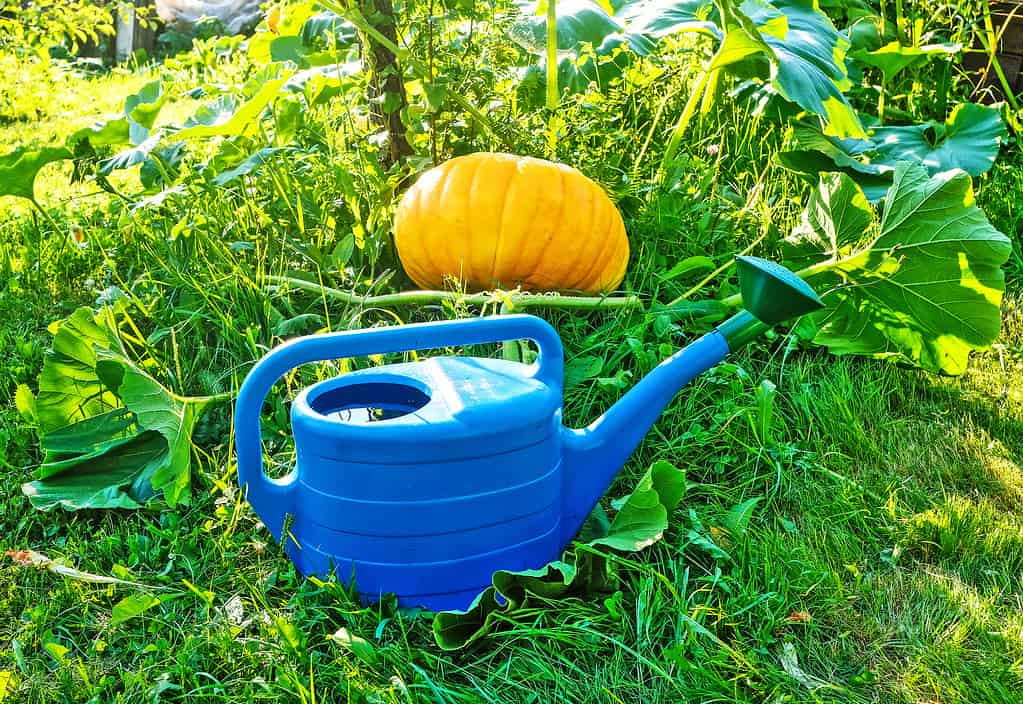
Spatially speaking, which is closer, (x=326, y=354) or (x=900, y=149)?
(x=326, y=354)

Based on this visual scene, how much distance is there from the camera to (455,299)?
1.90m

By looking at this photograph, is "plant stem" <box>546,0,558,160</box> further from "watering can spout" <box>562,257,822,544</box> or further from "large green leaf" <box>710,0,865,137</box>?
"watering can spout" <box>562,257,822,544</box>

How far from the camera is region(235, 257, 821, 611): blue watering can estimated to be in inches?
51.8

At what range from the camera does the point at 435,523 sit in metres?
1.34

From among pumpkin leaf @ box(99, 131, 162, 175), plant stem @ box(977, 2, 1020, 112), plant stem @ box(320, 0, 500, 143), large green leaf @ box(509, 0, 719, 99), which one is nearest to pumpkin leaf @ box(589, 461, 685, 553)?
large green leaf @ box(509, 0, 719, 99)

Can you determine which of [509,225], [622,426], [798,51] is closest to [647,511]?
[622,426]

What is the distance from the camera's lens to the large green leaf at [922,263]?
1.83 metres

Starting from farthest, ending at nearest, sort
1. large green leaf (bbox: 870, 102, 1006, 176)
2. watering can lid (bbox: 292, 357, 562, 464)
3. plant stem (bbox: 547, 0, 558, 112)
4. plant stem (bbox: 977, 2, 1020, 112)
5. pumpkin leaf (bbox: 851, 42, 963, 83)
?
plant stem (bbox: 977, 2, 1020, 112), pumpkin leaf (bbox: 851, 42, 963, 83), large green leaf (bbox: 870, 102, 1006, 176), plant stem (bbox: 547, 0, 558, 112), watering can lid (bbox: 292, 357, 562, 464)

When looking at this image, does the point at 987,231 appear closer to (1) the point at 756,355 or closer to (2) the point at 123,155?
(1) the point at 756,355

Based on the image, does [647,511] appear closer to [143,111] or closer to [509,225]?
[509,225]

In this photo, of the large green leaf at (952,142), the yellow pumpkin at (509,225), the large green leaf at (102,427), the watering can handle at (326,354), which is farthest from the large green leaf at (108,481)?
the large green leaf at (952,142)

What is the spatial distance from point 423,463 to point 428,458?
11mm

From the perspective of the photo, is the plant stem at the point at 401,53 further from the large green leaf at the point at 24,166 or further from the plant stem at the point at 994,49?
the plant stem at the point at 994,49

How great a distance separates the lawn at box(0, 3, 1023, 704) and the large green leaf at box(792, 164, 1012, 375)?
15 centimetres
